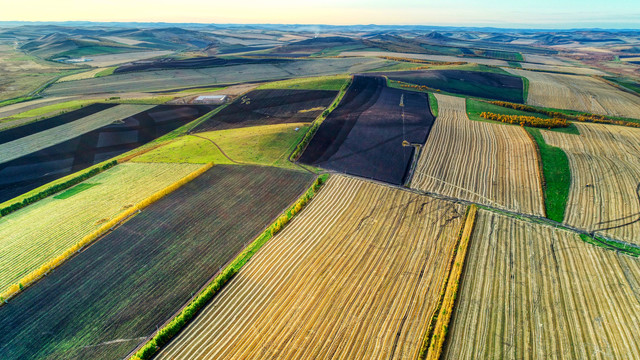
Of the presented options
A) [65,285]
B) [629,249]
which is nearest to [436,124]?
[629,249]

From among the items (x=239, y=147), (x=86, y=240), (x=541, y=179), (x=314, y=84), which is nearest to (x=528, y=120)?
(x=541, y=179)

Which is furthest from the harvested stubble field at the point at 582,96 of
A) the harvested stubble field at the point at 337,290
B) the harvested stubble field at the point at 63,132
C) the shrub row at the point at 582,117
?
the harvested stubble field at the point at 63,132

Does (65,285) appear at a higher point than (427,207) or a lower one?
lower

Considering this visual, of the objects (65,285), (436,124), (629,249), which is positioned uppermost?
(436,124)

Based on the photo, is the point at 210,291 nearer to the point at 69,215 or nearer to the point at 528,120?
the point at 69,215

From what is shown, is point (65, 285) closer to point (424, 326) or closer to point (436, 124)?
Answer: point (424, 326)

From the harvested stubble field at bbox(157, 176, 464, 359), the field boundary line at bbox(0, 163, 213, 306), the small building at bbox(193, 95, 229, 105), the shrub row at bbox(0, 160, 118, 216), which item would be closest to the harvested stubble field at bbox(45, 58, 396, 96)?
the small building at bbox(193, 95, 229, 105)

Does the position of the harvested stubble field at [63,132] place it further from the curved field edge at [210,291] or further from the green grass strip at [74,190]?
the curved field edge at [210,291]
